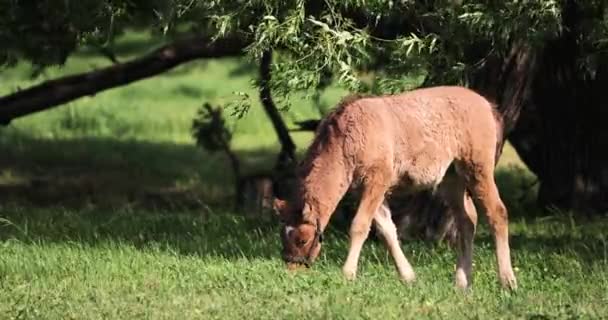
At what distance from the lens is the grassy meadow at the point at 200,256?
899cm

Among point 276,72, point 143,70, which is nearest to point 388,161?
point 276,72

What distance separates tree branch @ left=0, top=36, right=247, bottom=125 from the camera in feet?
53.6

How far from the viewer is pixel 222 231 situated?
538 inches

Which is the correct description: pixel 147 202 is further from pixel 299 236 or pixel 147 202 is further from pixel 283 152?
pixel 299 236

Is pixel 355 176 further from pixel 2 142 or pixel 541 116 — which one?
pixel 2 142

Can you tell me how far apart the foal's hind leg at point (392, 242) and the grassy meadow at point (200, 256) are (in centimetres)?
13

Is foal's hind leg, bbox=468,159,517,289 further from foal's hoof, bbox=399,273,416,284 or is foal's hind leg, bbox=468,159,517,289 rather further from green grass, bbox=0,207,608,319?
foal's hoof, bbox=399,273,416,284

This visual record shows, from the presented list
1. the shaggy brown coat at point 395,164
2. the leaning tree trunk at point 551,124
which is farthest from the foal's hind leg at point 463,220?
the leaning tree trunk at point 551,124

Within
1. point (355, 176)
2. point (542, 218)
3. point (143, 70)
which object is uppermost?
point (355, 176)

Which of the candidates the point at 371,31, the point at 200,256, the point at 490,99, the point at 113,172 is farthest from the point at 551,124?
the point at 113,172

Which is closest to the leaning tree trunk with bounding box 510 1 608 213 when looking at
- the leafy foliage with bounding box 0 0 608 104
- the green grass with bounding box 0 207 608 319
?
the green grass with bounding box 0 207 608 319

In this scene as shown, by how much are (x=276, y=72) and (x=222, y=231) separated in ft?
9.78

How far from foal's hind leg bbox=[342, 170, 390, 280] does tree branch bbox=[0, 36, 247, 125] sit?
20.4 ft

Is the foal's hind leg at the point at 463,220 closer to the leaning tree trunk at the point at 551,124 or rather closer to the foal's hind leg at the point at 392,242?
the foal's hind leg at the point at 392,242
